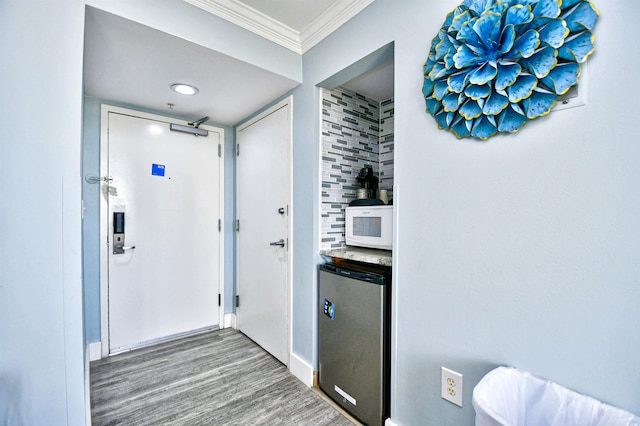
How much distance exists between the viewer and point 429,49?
4.34 feet

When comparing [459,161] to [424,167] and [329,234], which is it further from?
[329,234]

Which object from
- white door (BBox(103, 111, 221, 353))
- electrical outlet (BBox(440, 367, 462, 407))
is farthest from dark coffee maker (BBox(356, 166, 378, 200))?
white door (BBox(103, 111, 221, 353))

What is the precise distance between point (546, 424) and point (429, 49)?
59.3 inches

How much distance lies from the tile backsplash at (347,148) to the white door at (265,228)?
12.6 inches

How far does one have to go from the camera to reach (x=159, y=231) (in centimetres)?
263

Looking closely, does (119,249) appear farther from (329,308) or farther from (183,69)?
(329,308)

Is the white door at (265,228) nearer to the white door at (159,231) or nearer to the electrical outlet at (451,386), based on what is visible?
the white door at (159,231)

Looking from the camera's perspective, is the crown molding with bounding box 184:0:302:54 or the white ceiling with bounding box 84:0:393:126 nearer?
the white ceiling with bounding box 84:0:393:126

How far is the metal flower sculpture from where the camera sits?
925mm

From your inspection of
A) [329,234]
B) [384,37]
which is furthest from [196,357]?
[384,37]

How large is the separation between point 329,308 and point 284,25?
6.20 feet

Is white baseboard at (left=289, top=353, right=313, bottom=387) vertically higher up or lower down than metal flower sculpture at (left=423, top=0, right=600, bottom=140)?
lower down

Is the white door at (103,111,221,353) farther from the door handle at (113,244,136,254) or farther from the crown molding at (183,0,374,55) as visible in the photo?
the crown molding at (183,0,374,55)

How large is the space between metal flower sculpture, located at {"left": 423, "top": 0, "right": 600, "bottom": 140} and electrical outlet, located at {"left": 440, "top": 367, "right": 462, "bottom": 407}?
1.00 m
